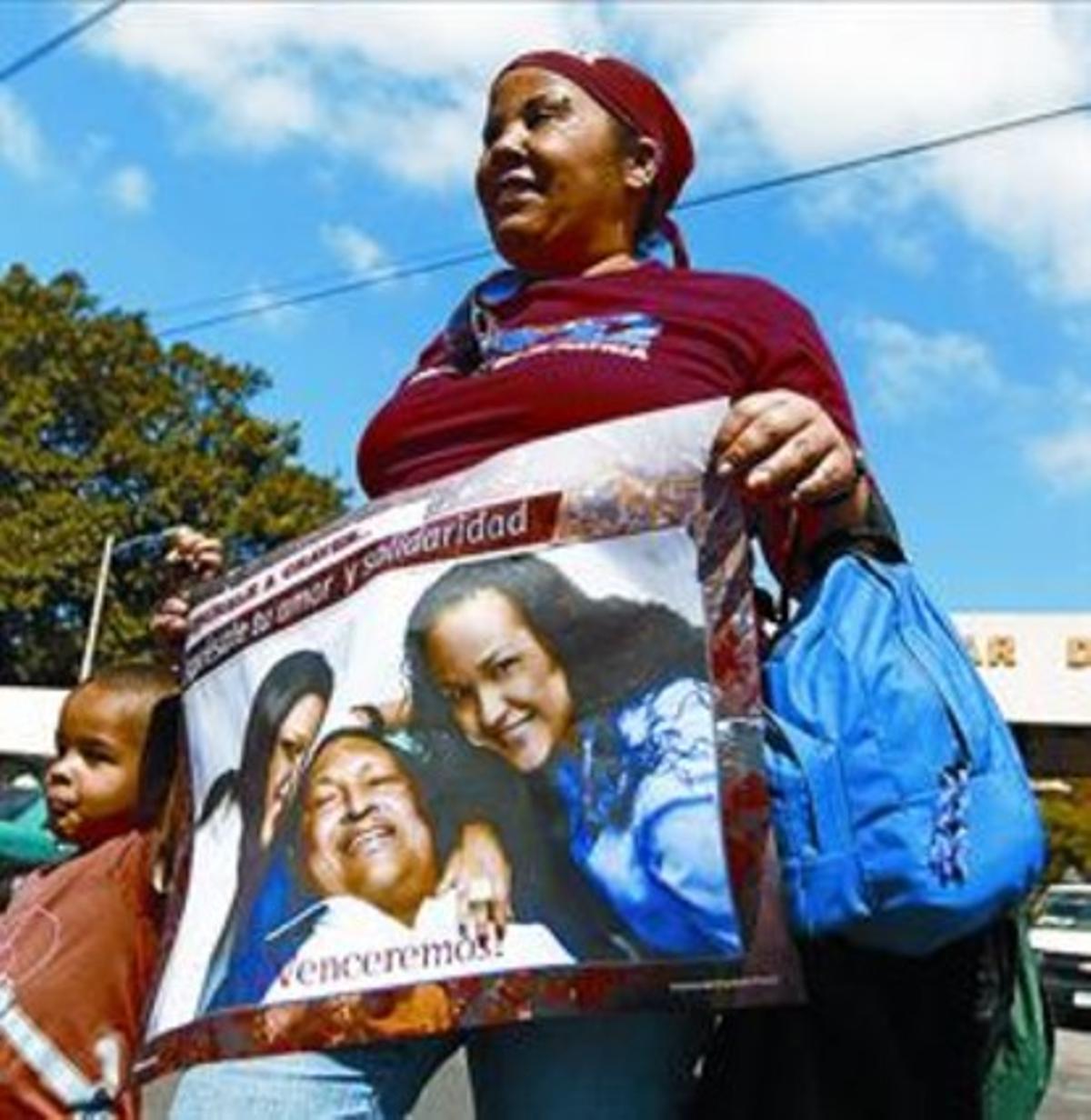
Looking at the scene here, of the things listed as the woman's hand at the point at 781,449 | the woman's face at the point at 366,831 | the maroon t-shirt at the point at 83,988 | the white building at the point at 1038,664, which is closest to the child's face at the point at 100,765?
the maroon t-shirt at the point at 83,988

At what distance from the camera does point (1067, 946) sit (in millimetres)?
19609

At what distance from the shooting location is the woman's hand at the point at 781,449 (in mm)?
1531

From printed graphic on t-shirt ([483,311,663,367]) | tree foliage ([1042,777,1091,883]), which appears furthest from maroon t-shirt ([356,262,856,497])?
tree foliage ([1042,777,1091,883])

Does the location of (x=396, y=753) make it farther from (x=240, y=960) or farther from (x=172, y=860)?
(x=172, y=860)

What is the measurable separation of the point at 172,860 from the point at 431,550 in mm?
515

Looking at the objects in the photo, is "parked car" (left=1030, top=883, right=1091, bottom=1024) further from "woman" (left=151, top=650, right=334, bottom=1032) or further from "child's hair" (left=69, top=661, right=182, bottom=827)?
"woman" (left=151, top=650, right=334, bottom=1032)

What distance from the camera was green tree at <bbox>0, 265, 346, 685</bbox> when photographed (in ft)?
123

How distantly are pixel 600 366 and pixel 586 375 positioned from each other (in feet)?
0.06

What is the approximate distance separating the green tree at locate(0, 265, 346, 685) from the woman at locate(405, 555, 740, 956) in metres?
35.4

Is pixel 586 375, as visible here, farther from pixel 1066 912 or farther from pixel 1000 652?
pixel 1000 652

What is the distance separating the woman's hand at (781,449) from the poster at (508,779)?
28 millimetres

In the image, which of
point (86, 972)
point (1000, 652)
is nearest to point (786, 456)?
point (86, 972)

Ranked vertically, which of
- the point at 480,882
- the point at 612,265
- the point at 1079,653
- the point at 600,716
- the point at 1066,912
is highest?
the point at 1079,653

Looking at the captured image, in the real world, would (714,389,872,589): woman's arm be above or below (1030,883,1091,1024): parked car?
below
